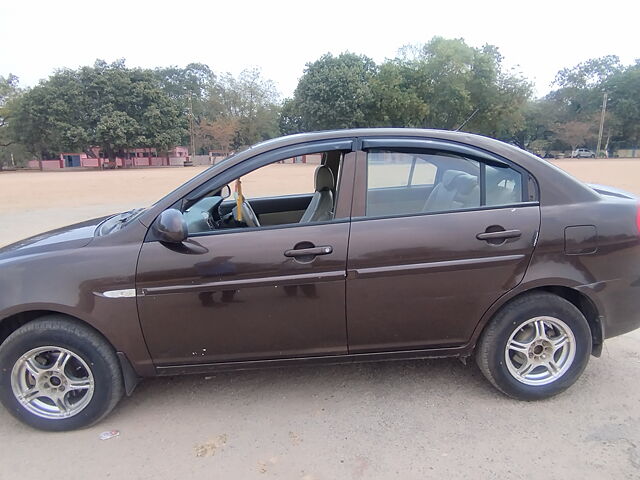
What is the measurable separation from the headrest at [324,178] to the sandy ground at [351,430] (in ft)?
4.43

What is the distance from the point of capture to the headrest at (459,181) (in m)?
2.91

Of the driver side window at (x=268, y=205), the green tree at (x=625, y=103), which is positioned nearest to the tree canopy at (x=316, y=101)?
the green tree at (x=625, y=103)

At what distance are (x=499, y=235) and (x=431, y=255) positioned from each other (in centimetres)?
42

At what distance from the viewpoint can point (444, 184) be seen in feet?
9.93

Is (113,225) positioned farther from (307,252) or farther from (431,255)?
(431,255)

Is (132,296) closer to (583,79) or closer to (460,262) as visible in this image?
(460,262)

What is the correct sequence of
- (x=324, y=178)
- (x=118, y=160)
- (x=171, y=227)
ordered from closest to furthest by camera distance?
(x=171, y=227), (x=324, y=178), (x=118, y=160)

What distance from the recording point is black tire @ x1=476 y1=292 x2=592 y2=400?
275cm

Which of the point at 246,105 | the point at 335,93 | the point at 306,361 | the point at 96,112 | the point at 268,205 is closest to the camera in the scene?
the point at 306,361

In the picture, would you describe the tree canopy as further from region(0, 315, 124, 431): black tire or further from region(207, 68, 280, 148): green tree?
region(0, 315, 124, 431): black tire

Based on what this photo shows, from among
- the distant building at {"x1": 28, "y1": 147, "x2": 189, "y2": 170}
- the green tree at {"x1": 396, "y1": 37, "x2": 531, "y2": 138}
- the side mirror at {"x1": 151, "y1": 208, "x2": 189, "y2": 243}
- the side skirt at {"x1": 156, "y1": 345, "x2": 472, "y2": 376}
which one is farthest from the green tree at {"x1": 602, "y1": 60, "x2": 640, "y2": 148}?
the side mirror at {"x1": 151, "y1": 208, "x2": 189, "y2": 243}

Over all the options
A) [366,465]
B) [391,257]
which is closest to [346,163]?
[391,257]

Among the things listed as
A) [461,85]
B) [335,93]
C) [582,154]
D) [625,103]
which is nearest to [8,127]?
[335,93]

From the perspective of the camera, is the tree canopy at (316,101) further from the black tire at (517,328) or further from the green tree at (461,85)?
the black tire at (517,328)
